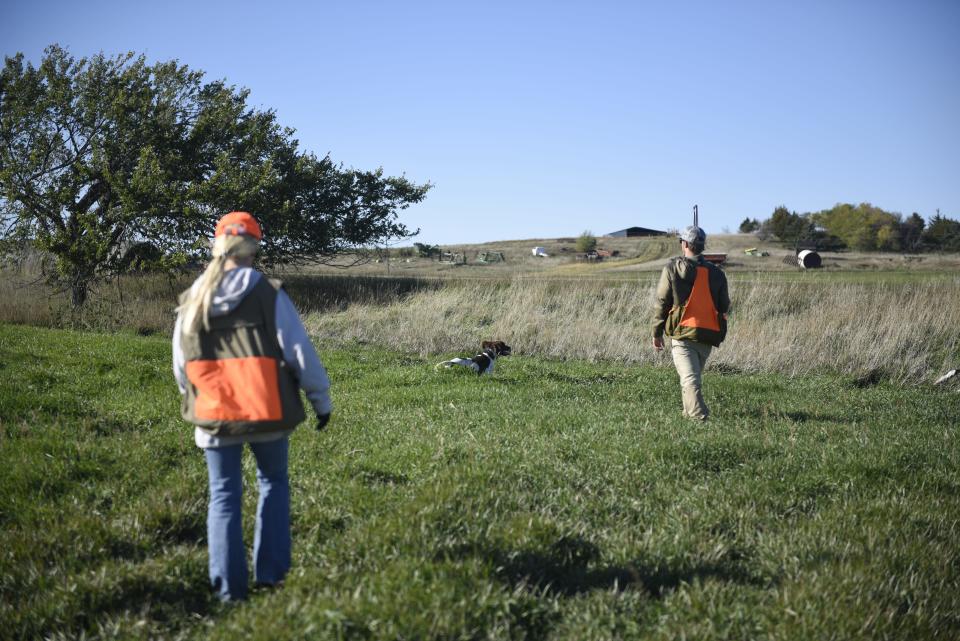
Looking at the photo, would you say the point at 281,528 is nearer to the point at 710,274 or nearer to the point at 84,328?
the point at 710,274

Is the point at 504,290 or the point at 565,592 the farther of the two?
the point at 504,290

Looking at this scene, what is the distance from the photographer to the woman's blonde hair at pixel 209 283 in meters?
3.44

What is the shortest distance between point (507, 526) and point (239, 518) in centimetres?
165

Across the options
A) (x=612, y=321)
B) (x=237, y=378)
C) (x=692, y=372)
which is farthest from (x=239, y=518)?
(x=612, y=321)

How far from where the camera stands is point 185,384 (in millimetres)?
3721

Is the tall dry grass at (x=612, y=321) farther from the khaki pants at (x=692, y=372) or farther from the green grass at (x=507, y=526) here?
the khaki pants at (x=692, y=372)

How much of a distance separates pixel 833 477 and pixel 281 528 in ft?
14.6

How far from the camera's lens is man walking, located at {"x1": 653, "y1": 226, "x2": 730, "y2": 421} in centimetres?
789

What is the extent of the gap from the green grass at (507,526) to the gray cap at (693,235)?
2.08 meters

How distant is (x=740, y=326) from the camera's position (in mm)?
16031

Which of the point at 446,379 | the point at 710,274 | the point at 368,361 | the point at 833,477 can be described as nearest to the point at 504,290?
the point at 368,361

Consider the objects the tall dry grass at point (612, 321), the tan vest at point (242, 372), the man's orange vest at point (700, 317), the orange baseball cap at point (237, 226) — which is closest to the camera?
the tan vest at point (242, 372)

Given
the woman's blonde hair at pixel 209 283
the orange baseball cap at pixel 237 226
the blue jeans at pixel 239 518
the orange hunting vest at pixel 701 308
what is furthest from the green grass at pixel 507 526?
the orange baseball cap at pixel 237 226

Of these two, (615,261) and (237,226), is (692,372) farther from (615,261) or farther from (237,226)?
(615,261)
